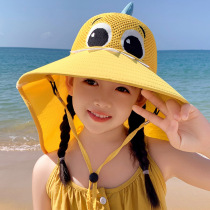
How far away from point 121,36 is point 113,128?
44cm

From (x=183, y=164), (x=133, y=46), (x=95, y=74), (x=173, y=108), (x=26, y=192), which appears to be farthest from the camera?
(x=26, y=192)

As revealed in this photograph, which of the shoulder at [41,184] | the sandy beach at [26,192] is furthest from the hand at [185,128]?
the sandy beach at [26,192]

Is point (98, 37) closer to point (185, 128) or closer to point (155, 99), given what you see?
point (155, 99)

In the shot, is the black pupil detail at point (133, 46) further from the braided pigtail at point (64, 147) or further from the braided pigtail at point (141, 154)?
the braided pigtail at point (64, 147)

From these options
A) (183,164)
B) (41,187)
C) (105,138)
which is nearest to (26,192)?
(41,187)

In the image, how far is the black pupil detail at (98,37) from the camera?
1.22 m

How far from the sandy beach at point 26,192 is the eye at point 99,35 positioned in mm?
1594

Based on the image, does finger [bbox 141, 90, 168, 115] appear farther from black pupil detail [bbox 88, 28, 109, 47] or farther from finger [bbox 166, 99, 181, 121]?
black pupil detail [bbox 88, 28, 109, 47]

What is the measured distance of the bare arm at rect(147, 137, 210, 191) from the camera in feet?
4.37

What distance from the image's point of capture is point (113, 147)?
142 cm

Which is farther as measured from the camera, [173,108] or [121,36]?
[121,36]

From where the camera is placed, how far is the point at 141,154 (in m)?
1.36

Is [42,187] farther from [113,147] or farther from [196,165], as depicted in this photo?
[196,165]

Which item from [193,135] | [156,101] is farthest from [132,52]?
[193,135]
